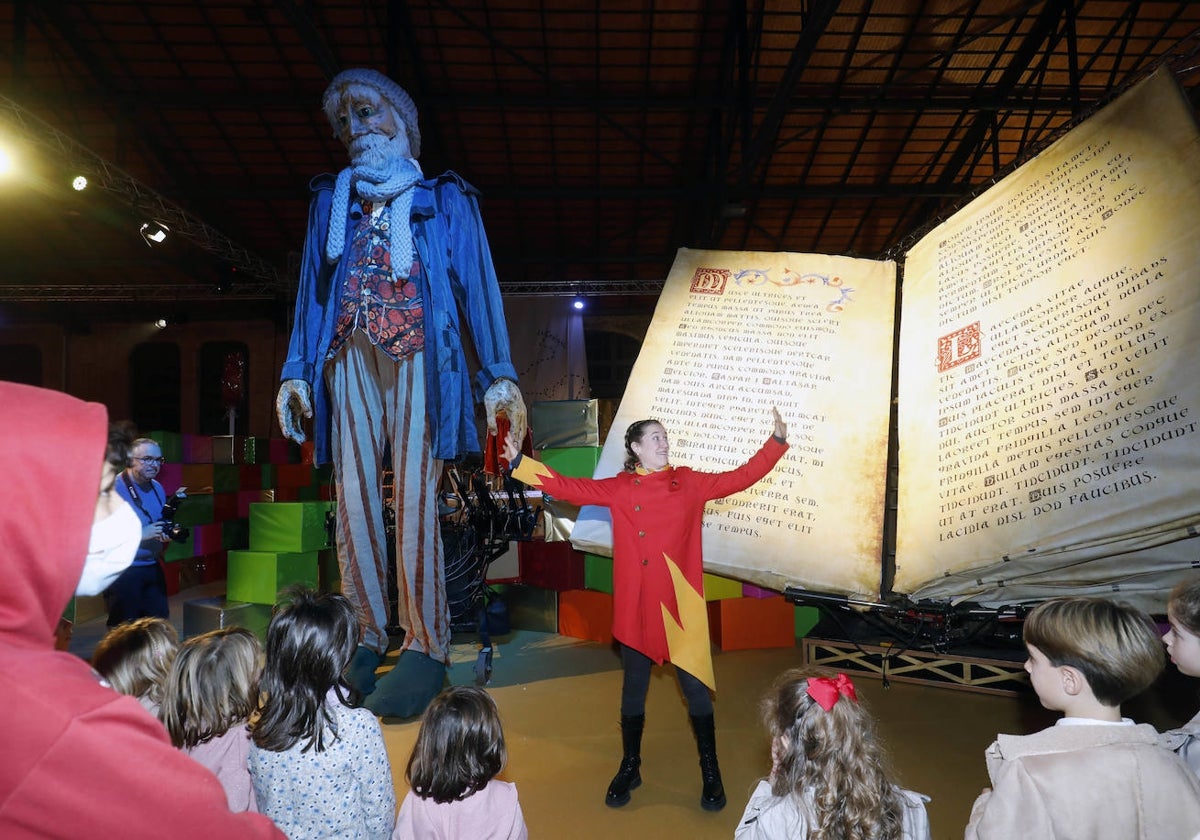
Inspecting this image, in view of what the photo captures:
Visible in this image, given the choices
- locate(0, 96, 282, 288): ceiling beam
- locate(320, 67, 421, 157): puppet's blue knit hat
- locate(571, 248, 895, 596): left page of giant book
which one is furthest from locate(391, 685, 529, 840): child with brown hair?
locate(0, 96, 282, 288): ceiling beam

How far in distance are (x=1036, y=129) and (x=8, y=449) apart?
9799 millimetres

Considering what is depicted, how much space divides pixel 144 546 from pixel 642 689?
256cm

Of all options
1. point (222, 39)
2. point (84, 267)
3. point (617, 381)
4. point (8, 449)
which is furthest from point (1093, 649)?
point (84, 267)

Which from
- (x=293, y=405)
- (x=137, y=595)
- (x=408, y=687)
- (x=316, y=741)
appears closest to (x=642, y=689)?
(x=408, y=687)

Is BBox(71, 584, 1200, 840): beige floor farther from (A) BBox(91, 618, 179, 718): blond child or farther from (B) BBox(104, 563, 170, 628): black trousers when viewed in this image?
(B) BBox(104, 563, 170, 628): black trousers

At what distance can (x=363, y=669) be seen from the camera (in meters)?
2.46

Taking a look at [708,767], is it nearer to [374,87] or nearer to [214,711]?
[214,711]

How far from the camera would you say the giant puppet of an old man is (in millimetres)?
2443

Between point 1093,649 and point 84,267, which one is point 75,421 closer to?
point 1093,649

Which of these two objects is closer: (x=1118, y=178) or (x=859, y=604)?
(x=1118, y=178)

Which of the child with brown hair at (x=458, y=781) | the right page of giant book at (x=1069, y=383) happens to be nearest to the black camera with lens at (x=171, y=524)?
the child with brown hair at (x=458, y=781)

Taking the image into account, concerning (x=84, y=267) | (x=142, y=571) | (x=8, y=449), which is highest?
(x=84, y=267)

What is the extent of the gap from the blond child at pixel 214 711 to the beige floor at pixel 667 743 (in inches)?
28.1

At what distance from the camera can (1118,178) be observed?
82.0 inches
